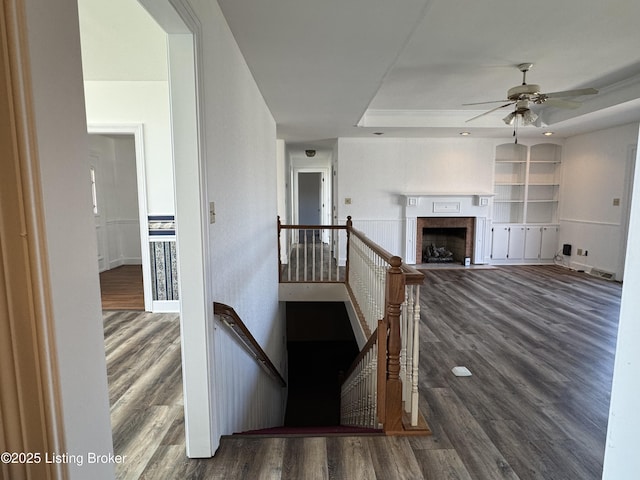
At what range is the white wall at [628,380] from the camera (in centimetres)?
55

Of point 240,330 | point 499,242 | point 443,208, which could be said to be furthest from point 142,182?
point 499,242

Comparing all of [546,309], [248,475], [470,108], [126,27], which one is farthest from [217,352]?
[470,108]

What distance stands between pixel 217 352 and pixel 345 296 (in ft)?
11.1

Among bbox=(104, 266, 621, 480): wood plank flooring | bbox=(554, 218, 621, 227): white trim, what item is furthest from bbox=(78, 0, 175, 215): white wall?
bbox=(554, 218, 621, 227): white trim

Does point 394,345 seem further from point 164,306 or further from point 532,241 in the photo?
point 532,241

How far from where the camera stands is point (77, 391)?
A: 2.39ft

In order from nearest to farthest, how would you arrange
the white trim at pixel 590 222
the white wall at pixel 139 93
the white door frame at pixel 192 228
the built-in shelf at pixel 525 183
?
the white door frame at pixel 192 228, the white wall at pixel 139 93, the white trim at pixel 590 222, the built-in shelf at pixel 525 183

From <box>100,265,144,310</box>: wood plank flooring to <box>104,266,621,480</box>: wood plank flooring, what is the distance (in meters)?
0.30

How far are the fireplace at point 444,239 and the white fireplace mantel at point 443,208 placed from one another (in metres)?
0.09

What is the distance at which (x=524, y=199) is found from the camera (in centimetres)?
693

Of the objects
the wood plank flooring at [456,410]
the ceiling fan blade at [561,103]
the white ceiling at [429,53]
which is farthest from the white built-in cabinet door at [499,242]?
the ceiling fan blade at [561,103]

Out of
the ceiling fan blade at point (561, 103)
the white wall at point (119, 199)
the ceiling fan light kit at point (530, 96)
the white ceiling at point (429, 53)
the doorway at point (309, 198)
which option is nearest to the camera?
the white ceiling at point (429, 53)

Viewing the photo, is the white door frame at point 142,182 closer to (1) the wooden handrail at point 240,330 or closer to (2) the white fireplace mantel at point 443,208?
(1) the wooden handrail at point 240,330

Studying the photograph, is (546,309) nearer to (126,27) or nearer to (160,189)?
(160,189)
